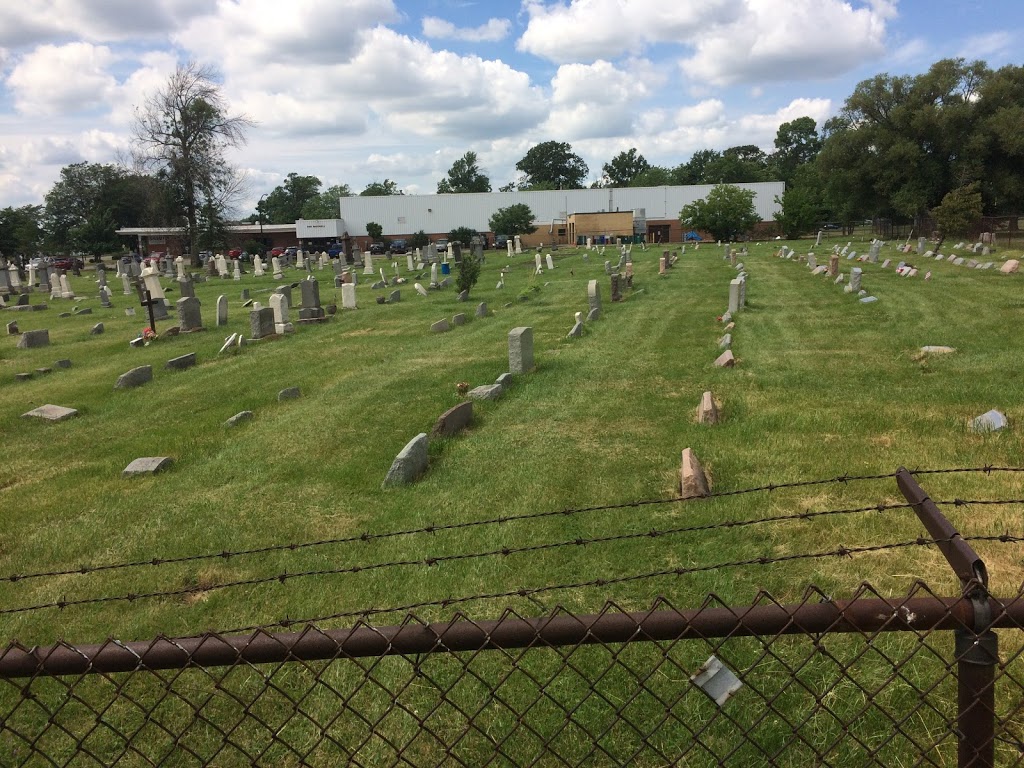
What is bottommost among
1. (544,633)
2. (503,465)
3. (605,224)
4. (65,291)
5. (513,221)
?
(503,465)

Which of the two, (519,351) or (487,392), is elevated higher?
(519,351)

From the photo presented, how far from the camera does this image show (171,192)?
156ft

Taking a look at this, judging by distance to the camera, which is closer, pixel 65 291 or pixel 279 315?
pixel 279 315

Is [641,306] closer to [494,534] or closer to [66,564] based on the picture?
[494,534]

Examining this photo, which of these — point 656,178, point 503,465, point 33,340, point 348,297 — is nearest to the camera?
point 503,465

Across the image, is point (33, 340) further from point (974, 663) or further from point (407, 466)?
point (974, 663)

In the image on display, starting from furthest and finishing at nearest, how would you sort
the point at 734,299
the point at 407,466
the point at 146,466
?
1. the point at 734,299
2. the point at 146,466
3. the point at 407,466

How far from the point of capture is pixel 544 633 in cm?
211

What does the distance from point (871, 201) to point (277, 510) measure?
55.5m

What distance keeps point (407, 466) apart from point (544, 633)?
5.66 meters

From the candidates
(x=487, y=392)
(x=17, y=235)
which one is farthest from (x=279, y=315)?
(x=17, y=235)

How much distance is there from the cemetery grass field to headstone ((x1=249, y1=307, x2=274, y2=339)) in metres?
0.95

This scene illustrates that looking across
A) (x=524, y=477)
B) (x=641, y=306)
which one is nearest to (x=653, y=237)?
(x=641, y=306)

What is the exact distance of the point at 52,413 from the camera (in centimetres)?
1119
